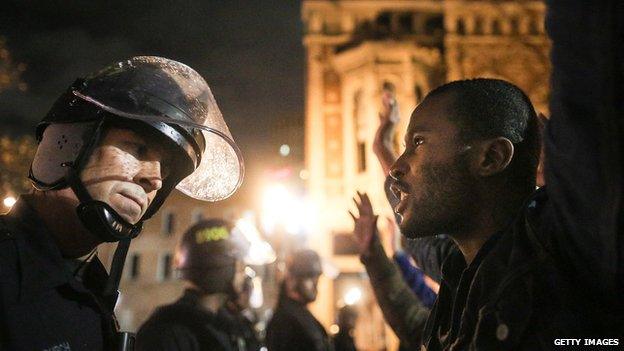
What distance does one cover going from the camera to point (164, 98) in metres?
2.39

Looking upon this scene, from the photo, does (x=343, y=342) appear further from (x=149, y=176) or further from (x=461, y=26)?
(x=461, y=26)

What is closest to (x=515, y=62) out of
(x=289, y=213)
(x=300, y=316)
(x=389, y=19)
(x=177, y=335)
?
(x=389, y=19)

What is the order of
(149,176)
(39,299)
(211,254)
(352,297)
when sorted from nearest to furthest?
(39,299), (149,176), (211,254), (352,297)

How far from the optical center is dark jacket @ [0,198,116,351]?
1.65 m

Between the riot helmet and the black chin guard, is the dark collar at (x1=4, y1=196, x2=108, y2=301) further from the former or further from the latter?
the riot helmet

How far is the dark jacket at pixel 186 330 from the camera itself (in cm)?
316

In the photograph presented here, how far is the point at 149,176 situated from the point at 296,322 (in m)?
2.90

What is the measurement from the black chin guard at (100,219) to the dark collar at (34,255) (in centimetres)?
16

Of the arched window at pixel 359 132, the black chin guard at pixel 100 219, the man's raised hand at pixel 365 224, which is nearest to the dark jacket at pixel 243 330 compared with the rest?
the man's raised hand at pixel 365 224

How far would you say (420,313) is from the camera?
11.9ft

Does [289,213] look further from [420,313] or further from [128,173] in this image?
[128,173]

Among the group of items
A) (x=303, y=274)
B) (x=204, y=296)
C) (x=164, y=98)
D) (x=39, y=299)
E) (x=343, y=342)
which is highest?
(x=164, y=98)

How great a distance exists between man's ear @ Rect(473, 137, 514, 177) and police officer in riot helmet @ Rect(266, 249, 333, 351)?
3.27 meters

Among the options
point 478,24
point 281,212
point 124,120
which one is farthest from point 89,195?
point 478,24
